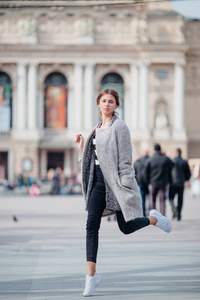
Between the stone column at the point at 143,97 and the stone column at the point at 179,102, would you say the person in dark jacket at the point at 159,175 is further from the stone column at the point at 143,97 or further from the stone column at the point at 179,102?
the stone column at the point at 179,102

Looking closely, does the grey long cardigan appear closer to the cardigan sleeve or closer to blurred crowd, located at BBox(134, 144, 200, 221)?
the cardigan sleeve

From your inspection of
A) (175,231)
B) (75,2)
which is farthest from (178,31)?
(175,231)

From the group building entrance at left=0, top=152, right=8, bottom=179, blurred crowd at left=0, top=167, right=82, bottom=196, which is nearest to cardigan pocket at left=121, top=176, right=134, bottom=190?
blurred crowd at left=0, top=167, right=82, bottom=196

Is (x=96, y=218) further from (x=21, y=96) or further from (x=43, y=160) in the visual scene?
(x=43, y=160)

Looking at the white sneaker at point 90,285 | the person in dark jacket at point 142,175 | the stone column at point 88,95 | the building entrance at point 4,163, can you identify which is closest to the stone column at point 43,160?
the building entrance at point 4,163

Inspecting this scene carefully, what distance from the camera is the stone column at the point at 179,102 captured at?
1984 inches

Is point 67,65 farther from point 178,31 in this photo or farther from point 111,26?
point 178,31

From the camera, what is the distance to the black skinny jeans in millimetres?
6207

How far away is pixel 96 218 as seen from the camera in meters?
6.20

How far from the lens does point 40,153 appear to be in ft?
169

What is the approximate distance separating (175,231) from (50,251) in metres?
3.90

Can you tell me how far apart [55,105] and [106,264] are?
143ft

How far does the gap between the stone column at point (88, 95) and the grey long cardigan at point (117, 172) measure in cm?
4437

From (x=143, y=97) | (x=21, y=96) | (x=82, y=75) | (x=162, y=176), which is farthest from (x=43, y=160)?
(x=162, y=176)
